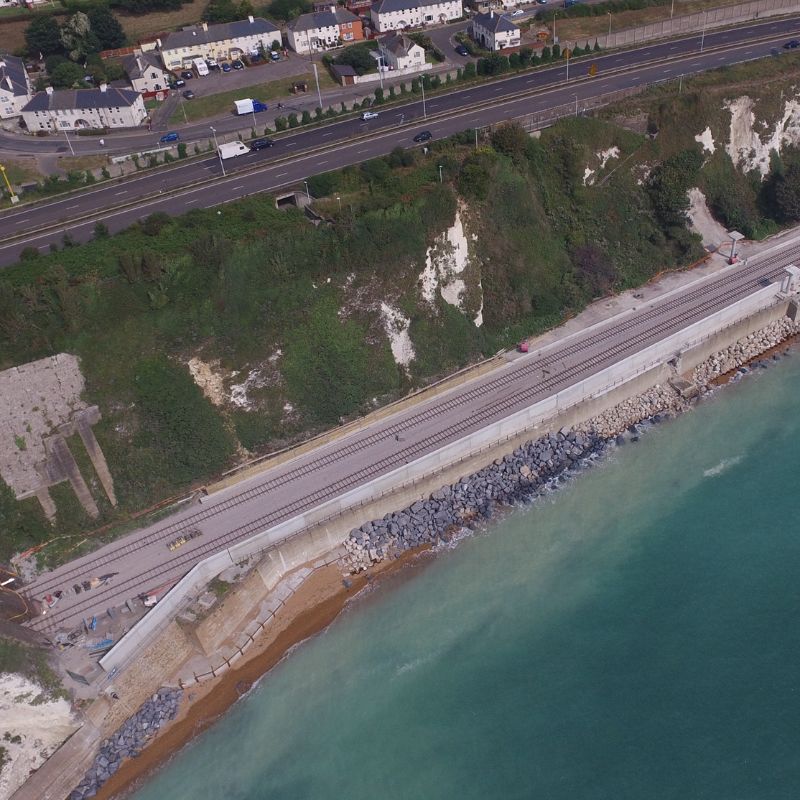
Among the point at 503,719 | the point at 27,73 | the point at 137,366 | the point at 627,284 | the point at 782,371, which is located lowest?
the point at 503,719

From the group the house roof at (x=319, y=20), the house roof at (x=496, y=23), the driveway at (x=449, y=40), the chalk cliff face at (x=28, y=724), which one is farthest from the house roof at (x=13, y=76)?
the chalk cliff face at (x=28, y=724)

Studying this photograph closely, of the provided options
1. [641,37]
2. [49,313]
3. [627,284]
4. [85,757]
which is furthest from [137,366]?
[641,37]

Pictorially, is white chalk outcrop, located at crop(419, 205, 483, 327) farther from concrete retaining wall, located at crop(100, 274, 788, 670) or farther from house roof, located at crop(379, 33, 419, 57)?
house roof, located at crop(379, 33, 419, 57)

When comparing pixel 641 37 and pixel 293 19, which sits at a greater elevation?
pixel 293 19

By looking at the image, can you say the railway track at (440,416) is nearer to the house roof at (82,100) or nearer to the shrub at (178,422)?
the shrub at (178,422)

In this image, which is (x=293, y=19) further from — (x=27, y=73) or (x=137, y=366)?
(x=137, y=366)

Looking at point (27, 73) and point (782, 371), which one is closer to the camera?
point (782, 371)

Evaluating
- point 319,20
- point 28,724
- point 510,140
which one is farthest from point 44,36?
point 28,724

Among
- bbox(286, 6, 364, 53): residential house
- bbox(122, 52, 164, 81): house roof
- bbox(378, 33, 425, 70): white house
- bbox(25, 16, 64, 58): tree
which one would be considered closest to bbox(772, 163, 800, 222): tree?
bbox(378, 33, 425, 70): white house
